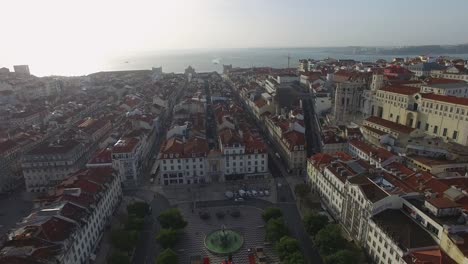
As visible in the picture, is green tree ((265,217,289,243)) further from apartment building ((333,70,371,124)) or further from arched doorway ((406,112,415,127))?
apartment building ((333,70,371,124))

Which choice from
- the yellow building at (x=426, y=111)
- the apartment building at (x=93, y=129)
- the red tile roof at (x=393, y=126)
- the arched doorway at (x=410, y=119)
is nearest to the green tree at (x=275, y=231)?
the red tile roof at (x=393, y=126)

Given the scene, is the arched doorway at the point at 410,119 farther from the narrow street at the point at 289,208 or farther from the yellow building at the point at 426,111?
the narrow street at the point at 289,208

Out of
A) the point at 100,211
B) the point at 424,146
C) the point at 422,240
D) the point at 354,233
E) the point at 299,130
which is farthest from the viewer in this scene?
the point at 299,130

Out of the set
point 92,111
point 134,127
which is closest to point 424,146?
point 134,127

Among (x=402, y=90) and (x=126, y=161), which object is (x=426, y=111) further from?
(x=126, y=161)

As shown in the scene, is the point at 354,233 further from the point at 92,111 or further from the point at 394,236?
the point at 92,111

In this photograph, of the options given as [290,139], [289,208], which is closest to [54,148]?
[289,208]
